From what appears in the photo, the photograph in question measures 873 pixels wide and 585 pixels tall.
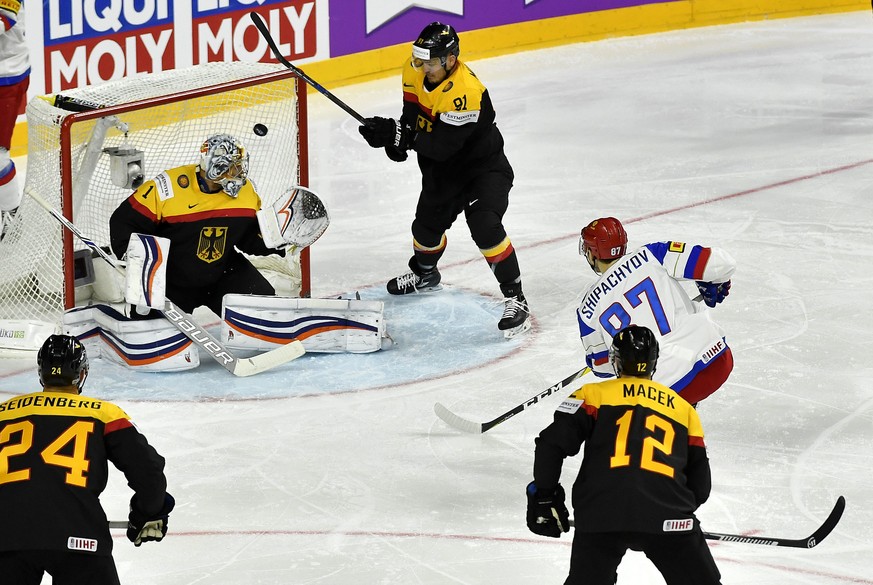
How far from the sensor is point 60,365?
9.71 feet

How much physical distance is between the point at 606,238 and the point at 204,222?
1.83 metres

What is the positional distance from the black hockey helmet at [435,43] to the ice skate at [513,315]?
3.03 ft

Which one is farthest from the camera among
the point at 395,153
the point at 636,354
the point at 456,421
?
the point at 395,153

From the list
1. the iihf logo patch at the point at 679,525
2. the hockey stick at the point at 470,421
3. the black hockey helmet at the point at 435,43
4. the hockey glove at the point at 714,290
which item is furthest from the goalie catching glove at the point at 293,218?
the iihf logo patch at the point at 679,525

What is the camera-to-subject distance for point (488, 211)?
566 centimetres

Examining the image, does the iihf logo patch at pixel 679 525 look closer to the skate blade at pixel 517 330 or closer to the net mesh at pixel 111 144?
the skate blade at pixel 517 330

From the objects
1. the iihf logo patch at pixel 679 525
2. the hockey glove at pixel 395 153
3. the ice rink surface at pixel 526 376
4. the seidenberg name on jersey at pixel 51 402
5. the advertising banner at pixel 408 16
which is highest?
the advertising banner at pixel 408 16

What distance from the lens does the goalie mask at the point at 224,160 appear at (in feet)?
17.1

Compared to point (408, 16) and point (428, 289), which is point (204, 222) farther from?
point (408, 16)

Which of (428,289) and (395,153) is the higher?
(395,153)

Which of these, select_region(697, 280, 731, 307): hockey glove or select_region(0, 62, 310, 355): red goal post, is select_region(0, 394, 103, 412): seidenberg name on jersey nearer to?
select_region(697, 280, 731, 307): hockey glove

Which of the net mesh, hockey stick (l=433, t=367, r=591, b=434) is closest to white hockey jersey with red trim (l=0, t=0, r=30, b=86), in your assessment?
the net mesh

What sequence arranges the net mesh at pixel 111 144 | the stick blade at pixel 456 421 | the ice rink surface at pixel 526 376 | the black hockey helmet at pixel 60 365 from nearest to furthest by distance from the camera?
the black hockey helmet at pixel 60 365, the ice rink surface at pixel 526 376, the stick blade at pixel 456 421, the net mesh at pixel 111 144

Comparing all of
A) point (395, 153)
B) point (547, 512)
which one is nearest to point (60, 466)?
point (547, 512)
